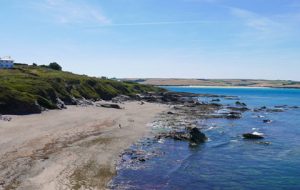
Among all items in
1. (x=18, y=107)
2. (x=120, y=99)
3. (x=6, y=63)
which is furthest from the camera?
(x=6, y=63)

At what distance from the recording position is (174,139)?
68000 millimetres

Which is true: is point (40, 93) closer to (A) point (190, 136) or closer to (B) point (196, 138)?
(A) point (190, 136)

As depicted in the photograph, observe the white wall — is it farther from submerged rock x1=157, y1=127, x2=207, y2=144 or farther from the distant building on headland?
submerged rock x1=157, y1=127, x2=207, y2=144

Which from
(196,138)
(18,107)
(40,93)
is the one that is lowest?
(196,138)

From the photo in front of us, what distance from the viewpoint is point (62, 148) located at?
5475 centimetres

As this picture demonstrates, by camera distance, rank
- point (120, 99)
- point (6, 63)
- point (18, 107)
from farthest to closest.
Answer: point (6, 63)
point (120, 99)
point (18, 107)

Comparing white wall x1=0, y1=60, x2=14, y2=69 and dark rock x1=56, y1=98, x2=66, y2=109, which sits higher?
white wall x1=0, y1=60, x2=14, y2=69

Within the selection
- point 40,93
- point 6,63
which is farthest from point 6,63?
point 40,93

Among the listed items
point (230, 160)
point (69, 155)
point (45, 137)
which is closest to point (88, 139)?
point (45, 137)

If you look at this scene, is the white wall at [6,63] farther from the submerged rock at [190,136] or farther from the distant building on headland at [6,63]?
the submerged rock at [190,136]

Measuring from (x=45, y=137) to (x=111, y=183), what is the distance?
2472 centimetres

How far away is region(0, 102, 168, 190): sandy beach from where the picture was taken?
39.7m

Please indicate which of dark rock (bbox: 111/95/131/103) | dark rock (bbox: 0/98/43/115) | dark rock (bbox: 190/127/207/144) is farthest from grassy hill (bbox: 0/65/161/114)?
dark rock (bbox: 190/127/207/144)

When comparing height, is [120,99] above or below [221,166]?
above
